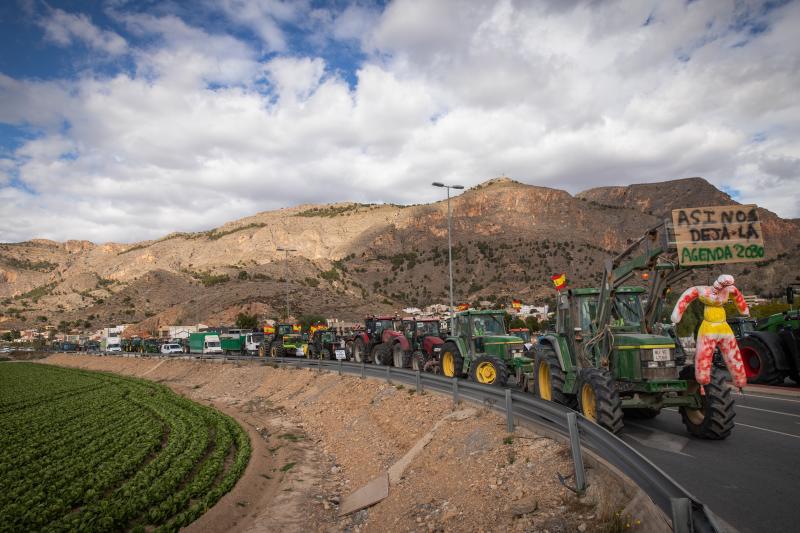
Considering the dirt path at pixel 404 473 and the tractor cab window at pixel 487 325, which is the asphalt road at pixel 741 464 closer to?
the dirt path at pixel 404 473

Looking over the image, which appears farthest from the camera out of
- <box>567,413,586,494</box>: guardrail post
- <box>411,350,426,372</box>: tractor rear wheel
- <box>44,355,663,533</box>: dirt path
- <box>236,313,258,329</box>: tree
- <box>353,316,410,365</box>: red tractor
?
<box>236,313,258,329</box>: tree

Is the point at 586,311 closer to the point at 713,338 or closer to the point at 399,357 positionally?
the point at 713,338

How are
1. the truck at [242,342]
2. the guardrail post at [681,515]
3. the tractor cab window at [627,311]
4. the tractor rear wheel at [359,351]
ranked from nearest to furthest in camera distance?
1. the guardrail post at [681,515]
2. the tractor cab window at [627,311]
3. the tractor rear wheel at [359,351]
4. the truck at [242,342]

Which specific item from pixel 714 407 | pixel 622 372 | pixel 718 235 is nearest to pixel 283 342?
pixel 622 372

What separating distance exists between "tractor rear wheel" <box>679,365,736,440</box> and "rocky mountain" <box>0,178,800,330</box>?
62801mm

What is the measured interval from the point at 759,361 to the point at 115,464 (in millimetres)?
19133

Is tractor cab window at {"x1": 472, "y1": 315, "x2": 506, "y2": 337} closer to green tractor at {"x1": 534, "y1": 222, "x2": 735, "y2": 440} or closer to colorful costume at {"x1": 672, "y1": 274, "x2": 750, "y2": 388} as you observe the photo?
green tractor at {"x1": 534, "y1": 222, "x2": 735, "y2": 440}

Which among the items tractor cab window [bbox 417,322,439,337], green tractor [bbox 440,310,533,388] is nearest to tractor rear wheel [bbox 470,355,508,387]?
green tractor [bbox 440,310,533,388]

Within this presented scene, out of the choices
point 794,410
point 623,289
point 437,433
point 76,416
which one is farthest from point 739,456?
point 76,416

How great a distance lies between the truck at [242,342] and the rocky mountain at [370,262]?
27.3 m

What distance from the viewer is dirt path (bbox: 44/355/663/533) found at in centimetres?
661

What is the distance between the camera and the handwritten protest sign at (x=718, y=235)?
24.1ft

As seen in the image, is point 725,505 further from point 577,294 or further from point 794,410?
point 794,410

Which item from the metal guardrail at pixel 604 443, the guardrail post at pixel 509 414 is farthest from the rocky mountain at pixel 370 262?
the guardrail post at pixel 509 414
